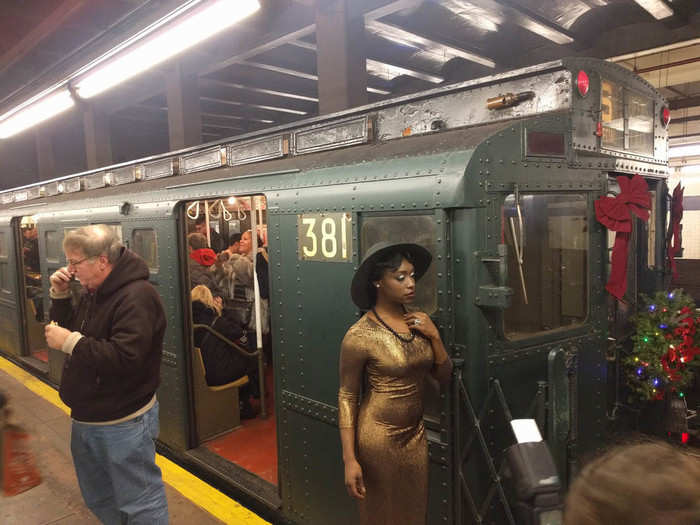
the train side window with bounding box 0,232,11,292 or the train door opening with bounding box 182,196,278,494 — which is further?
the train side window with bounding box 0,232,11,292

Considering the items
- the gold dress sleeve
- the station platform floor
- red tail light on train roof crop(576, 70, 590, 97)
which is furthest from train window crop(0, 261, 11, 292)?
red tail light on train roof crop(576, 70, 590, 97)

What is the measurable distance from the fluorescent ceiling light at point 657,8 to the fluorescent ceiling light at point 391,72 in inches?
130

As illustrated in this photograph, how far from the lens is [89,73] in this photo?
496 cm

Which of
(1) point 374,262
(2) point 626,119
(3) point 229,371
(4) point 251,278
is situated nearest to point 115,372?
(1) point 374,262

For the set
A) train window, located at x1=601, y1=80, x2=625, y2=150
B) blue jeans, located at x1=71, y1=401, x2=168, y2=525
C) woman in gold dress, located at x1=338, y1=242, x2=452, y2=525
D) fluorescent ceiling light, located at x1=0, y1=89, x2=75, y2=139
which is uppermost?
fluorescent ceiling light, located at x1=0, y1=89, x2=75, y2=139

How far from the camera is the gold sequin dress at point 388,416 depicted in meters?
2.47

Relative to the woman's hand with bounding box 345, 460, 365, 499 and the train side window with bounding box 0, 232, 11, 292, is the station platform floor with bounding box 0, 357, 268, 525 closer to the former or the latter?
the woman's hand with bounding box 345, 460, 365, 499

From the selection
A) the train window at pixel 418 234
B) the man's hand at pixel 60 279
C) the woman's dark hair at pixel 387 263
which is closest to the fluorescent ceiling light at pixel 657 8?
the train window at pixel 418 234

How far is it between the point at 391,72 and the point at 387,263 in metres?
6.21

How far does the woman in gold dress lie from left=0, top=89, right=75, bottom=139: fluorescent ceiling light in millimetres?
4881

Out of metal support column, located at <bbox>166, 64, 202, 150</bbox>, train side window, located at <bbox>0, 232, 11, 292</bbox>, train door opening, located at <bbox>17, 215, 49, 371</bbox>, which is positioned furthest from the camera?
train side window, located at <bbox>0, 232, 11, 292</bbox>

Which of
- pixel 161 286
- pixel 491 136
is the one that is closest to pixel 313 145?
pixel 491 136

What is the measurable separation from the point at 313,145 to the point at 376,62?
154 inches

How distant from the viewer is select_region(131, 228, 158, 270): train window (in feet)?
17.1
